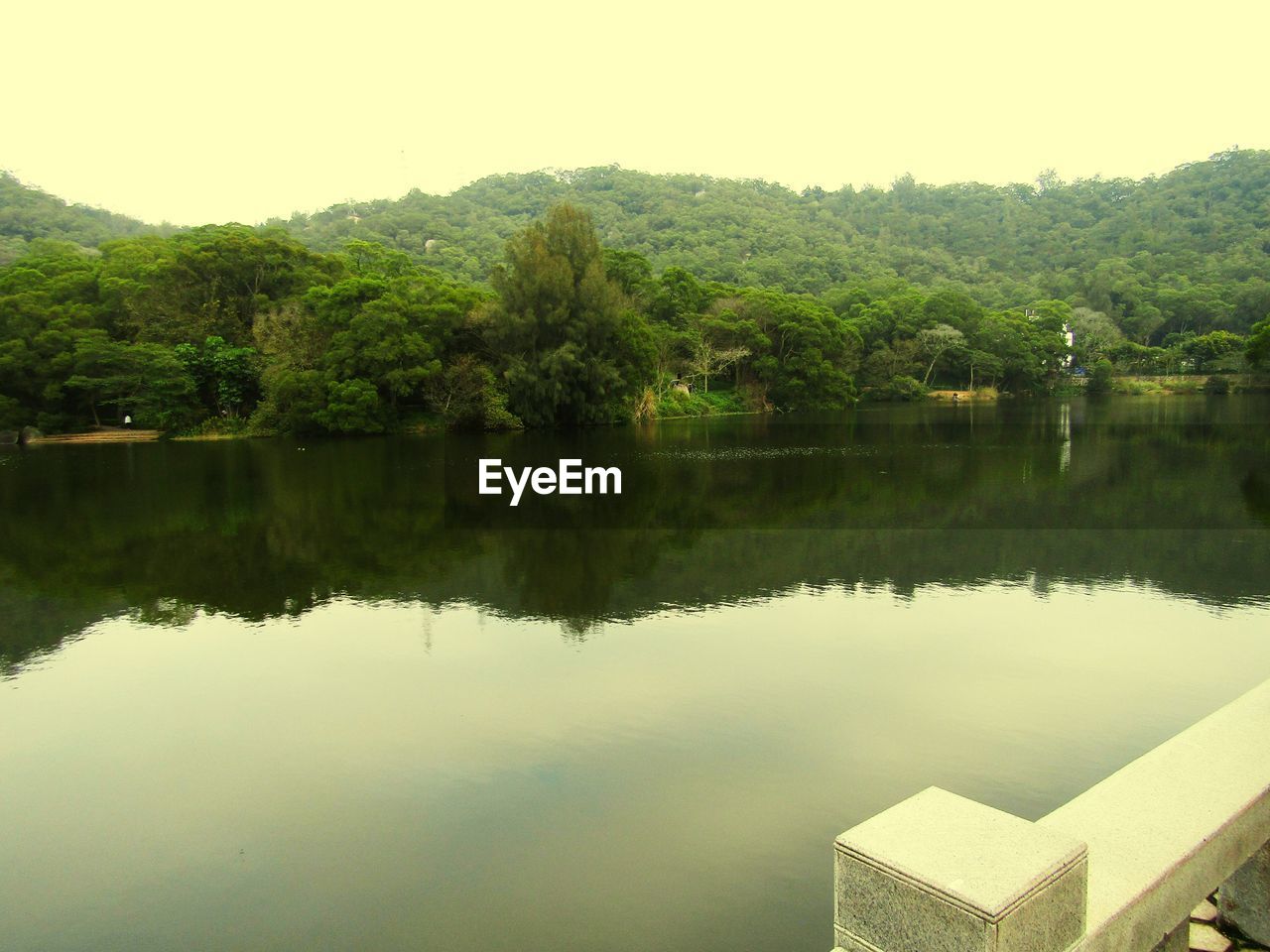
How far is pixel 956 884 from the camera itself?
1.79m

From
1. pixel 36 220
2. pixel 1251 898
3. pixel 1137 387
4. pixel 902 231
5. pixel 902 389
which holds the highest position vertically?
pixel 902 231

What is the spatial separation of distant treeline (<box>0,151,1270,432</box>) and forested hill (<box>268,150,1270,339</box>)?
1.98 feet

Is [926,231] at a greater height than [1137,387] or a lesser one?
greater

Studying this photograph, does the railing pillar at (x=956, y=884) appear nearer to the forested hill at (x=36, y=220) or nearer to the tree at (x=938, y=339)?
the tree at (x=938, y=339)

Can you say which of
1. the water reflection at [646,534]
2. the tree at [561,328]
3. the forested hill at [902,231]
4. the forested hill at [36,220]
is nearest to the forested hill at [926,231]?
the forested hill at [902,231]

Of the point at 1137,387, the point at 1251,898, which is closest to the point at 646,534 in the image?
the point at 1251,898

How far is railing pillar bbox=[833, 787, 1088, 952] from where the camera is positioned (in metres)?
1.78

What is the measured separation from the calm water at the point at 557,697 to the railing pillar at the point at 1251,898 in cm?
170

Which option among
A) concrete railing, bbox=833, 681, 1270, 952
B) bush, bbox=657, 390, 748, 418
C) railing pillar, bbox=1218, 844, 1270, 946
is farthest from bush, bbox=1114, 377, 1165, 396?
concrete railing, bbox=833, 681, 1270, 952

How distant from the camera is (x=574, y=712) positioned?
21.5 feet

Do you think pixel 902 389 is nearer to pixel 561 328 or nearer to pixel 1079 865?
pixel 561 328

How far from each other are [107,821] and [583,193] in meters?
114

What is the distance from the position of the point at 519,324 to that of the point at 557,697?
32.1 metres

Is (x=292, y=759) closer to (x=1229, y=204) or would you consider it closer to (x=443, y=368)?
(x=443, y=368)
